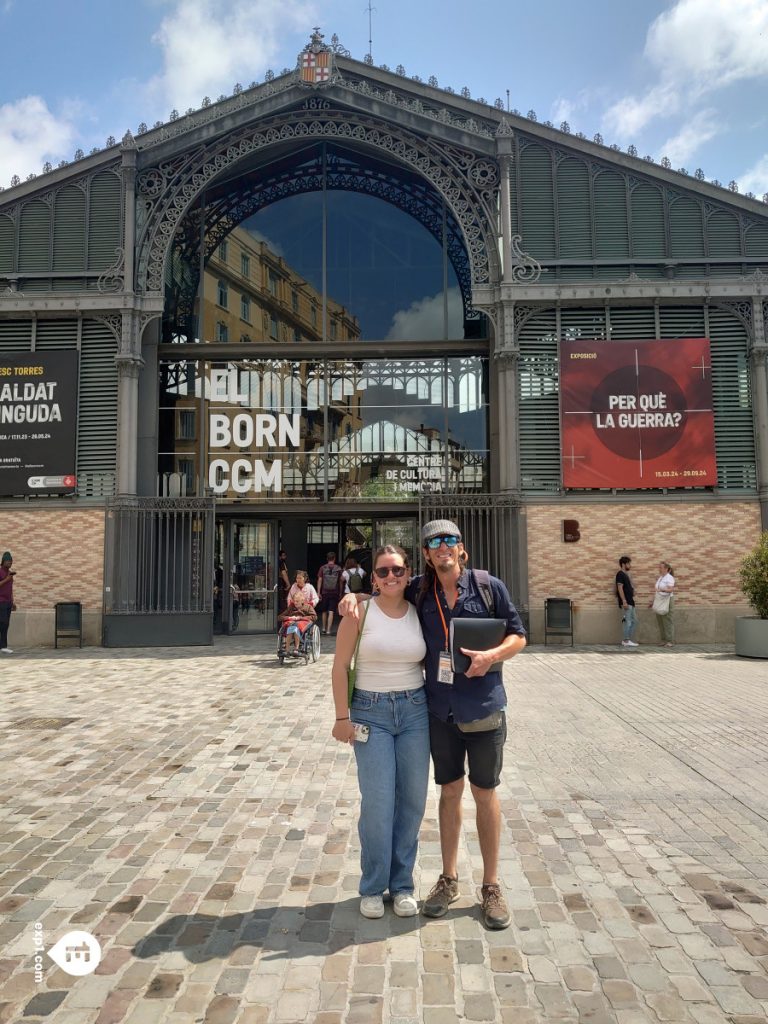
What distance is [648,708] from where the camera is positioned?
8.13 meters

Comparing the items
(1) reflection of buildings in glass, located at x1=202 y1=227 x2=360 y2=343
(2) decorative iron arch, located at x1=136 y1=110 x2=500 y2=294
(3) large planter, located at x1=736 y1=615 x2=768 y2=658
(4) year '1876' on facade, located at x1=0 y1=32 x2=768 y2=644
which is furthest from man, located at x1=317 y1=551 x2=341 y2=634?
(3) large planter, located at x1=736 y1=615 x2=768 y2=658

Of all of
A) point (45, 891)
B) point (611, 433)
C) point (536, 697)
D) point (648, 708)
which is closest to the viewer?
point (45, 891)

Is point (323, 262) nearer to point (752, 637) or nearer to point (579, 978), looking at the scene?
point (752, 637)

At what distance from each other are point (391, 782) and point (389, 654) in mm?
624

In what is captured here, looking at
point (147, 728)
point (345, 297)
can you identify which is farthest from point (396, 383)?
point (147, 728)

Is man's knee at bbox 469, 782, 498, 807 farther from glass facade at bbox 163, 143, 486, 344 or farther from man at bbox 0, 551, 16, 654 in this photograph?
glass facade at bbox 163, 143, 486, 344

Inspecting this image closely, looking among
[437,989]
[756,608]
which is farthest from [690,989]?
[756,608]

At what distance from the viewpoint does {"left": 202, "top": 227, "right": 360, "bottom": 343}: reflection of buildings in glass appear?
16.3 meters

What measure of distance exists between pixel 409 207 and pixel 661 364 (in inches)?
282

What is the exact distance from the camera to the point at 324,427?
1594 cm

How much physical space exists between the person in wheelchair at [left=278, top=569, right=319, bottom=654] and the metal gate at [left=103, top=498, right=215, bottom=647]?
3.44 m

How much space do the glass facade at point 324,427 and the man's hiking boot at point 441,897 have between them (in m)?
12.1

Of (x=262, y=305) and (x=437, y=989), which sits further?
(x=262, y=305)

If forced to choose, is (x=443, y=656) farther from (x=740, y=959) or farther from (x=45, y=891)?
Result: (x=45, y=891)
